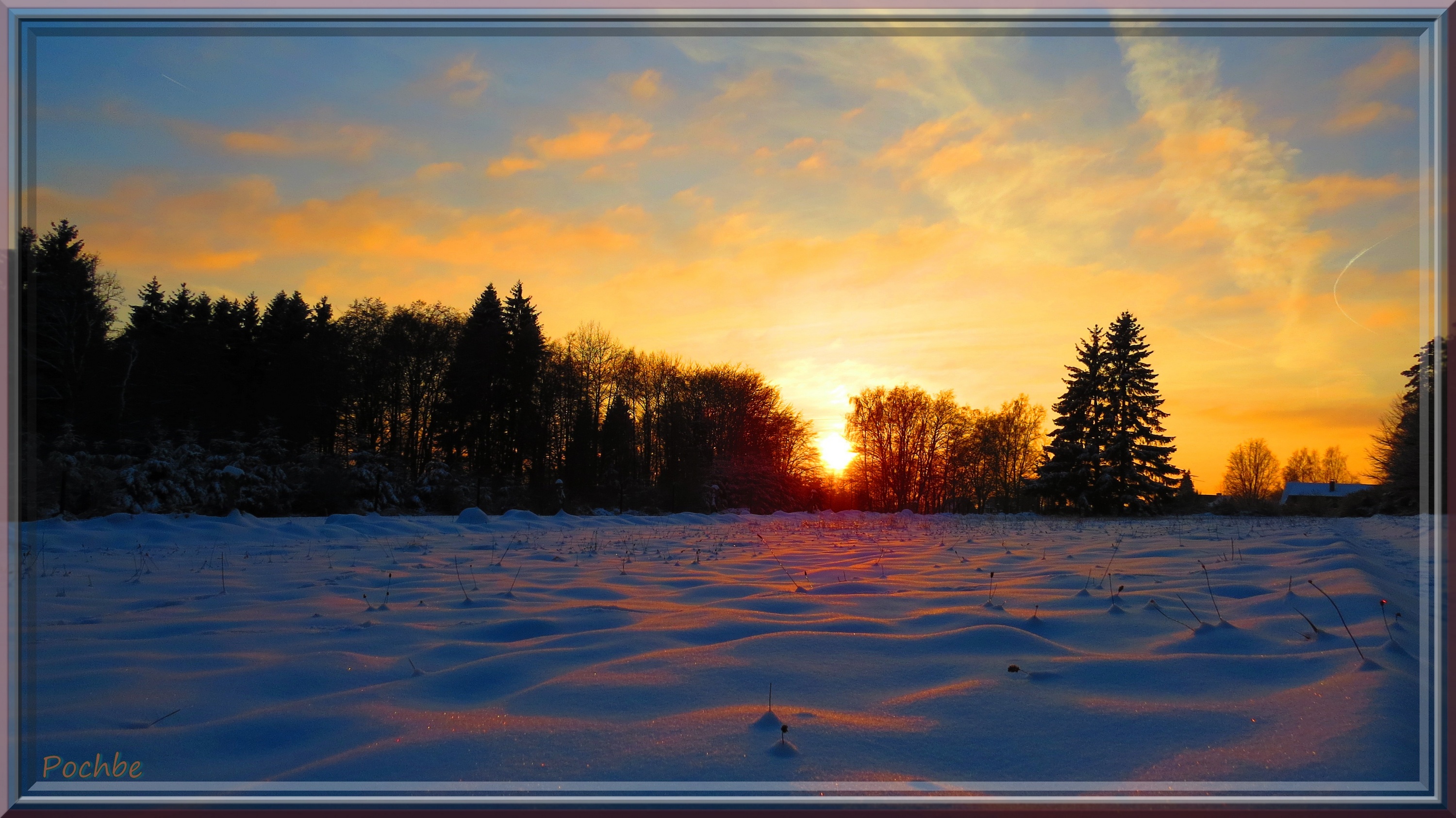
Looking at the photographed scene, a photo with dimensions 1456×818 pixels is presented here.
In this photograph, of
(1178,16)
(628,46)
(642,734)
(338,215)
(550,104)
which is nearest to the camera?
(642,734)

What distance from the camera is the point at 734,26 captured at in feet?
8.38

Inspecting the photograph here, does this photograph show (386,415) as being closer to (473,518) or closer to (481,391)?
(481,391)

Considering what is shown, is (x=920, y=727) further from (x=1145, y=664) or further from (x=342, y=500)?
(x=342, y=500)

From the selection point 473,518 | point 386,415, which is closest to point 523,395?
point 386,415

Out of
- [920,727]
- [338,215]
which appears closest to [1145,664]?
[920,727]

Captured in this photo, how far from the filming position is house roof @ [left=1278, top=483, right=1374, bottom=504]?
5.53 meters

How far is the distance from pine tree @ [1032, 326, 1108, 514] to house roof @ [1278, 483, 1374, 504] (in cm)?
1429

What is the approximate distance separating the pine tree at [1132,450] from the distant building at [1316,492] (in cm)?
1105

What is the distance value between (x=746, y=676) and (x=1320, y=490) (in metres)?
6.77

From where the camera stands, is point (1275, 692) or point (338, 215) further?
point (338, 215)

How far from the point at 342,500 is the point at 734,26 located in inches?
736

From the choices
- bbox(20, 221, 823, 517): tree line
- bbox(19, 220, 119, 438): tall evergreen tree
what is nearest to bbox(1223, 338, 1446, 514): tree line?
bbox(19, 220, 119, 438): tall evergreen tree

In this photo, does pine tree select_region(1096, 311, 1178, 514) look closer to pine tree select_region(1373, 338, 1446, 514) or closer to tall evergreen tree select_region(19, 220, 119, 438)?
pine tree select_region(1373, 338, 1446, 514)

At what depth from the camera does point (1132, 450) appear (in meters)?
21.9
